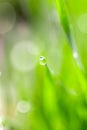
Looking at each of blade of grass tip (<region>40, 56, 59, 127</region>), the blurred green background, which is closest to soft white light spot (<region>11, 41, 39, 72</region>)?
the blurred green background

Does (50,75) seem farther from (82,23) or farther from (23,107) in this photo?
(82,23)

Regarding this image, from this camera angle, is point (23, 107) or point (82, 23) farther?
point (82, 23)

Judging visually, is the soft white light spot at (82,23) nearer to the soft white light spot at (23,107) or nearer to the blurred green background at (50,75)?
the blurred green background at (50,75)

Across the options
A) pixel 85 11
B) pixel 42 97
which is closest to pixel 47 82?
pixel 42 97

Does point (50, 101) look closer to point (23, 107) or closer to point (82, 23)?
point (23, 107)

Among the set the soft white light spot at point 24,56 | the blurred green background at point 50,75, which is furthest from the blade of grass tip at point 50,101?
the soft white light spot at point 24,56

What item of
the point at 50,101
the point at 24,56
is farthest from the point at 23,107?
the point at 24,56

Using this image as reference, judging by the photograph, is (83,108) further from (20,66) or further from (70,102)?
(20,66)
